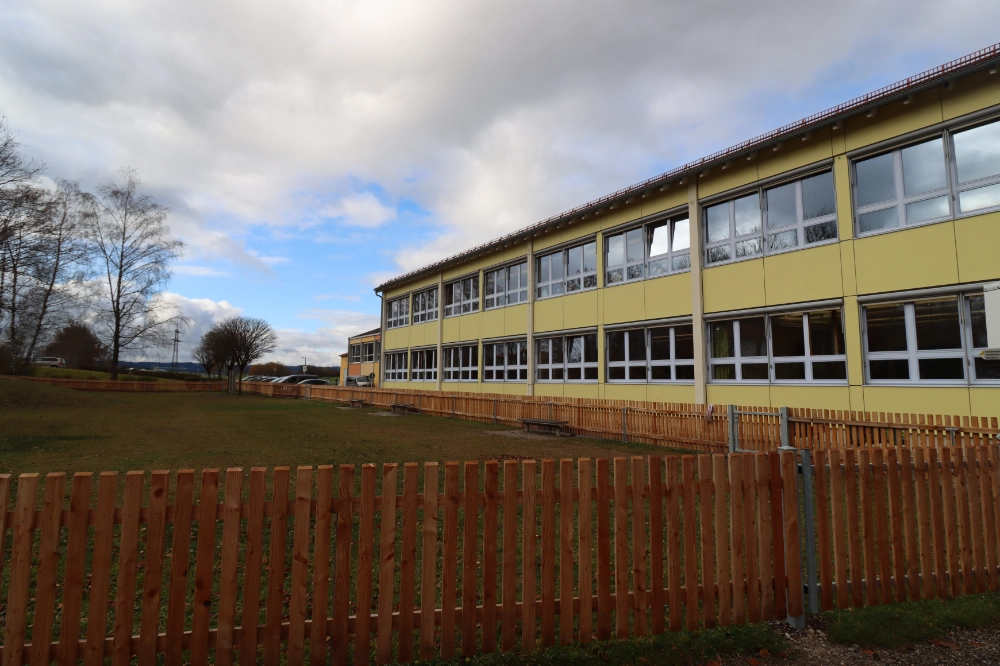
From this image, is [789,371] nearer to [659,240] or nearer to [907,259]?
[907,259]

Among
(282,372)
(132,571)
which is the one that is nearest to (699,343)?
(132,571)

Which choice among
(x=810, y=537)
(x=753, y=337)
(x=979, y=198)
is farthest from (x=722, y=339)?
(x=810, y=537)

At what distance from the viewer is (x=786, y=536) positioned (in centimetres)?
378

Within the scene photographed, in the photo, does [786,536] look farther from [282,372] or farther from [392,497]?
[282,372]

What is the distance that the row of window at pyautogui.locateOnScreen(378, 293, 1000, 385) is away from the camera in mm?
10219

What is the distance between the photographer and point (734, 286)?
46.4ft

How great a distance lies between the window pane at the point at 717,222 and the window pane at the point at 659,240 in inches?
53.7

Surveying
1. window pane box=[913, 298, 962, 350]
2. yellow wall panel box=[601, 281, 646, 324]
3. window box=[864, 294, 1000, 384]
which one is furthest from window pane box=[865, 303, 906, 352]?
yellow wall panel box=[601, 281, 646, 324]

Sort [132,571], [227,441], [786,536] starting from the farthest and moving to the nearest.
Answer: [227,441] < [786,536] < [132,571]

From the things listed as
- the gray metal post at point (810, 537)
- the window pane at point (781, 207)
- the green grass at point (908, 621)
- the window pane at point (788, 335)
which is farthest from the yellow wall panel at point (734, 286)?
the gray metal post at point (810, 537)

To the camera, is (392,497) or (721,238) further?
(721,238)

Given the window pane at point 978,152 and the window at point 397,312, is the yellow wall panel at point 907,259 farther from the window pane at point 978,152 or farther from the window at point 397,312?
the window at point 397,312

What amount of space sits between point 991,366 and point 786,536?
9.22 meters

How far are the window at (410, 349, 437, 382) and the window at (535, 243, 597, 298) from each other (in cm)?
966
